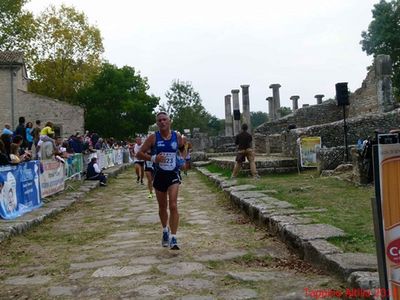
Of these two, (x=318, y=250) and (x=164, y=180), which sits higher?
(x=164, y=180)

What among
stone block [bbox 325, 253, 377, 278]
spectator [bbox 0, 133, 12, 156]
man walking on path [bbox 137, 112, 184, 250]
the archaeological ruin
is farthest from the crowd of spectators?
stone block [bbox 325, 253, 377, 278]

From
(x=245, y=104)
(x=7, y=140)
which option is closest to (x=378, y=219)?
(x=7, y=140)

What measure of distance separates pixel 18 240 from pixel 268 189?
5.06 meters

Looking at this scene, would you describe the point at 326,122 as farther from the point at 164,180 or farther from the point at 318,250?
the point at 318,250

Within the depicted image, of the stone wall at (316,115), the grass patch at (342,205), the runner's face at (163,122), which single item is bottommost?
the grass patch at (342,205)

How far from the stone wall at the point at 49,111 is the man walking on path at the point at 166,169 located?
31628 mm

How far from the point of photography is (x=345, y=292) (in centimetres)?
357

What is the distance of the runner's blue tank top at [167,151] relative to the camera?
5.75m

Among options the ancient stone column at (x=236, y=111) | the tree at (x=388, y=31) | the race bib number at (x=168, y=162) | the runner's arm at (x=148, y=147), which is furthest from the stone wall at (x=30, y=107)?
the race bib number at (x=168, y=162)

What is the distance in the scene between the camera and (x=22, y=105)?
1398 inches

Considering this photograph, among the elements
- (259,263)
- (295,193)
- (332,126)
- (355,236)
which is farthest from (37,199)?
(332,126)

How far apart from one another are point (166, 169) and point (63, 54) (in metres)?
41.1

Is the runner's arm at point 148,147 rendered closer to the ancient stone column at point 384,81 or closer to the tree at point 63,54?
the ancient stone column at point 384,81

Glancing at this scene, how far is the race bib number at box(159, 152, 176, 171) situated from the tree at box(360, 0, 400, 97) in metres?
37.9
